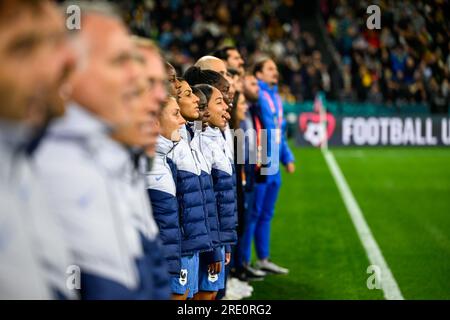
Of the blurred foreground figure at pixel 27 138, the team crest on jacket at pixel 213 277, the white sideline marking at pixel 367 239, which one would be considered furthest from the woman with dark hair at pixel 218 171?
the blurred foreground figure at pixel 27 138

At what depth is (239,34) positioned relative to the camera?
1100 inches

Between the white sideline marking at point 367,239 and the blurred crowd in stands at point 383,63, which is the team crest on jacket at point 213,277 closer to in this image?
the white sideline marking at point 367,239

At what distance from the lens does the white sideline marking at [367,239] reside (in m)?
8.16

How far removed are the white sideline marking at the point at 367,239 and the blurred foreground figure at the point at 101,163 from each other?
542 centimetres

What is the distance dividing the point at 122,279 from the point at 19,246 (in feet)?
1.21

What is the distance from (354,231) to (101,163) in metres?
9.21

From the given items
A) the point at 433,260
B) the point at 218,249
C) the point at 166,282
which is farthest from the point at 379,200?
the point at 166,282

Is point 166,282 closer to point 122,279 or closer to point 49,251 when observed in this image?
point 122,279

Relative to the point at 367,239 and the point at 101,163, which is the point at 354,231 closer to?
the point at 367,239

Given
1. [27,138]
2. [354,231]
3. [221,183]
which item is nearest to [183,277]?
[221,183]

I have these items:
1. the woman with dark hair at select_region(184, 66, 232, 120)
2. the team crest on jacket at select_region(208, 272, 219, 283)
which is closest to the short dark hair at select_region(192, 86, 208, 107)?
the woman with dark hair at select_region(184, 66, 232, 120)

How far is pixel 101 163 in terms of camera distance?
2.59 meters

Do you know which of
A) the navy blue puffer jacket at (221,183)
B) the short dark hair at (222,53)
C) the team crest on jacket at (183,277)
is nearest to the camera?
the team crest on jacket at (183,277)

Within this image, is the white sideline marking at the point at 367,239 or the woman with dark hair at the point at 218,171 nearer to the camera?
the woman with dark hair at the point at 218,171
